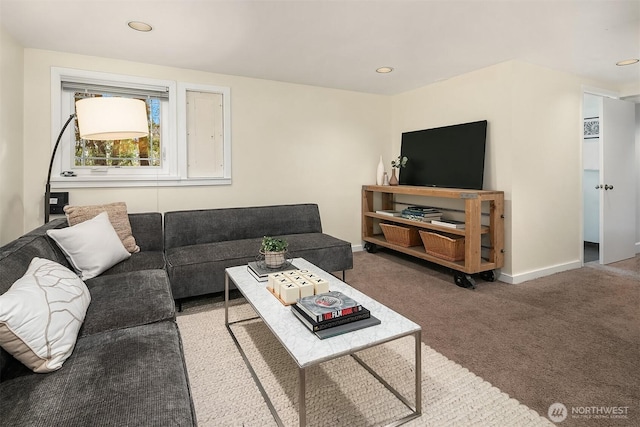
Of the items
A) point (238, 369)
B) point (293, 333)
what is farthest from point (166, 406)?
point (238, 369)

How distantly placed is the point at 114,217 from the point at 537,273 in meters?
4.11

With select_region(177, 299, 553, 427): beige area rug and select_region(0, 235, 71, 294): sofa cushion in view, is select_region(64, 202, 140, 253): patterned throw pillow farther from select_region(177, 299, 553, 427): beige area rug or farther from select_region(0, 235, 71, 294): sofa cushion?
select_region(177, 299, 553, 427): beige area rug

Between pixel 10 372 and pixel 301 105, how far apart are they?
3.68 metres

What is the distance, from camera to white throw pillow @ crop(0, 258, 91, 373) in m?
1.12

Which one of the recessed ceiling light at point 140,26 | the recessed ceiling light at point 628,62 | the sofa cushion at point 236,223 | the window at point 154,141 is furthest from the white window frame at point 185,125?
the recessed ceiling light at point 628,62

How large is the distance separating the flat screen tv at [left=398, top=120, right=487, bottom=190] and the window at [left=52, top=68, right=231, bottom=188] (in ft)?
7.54

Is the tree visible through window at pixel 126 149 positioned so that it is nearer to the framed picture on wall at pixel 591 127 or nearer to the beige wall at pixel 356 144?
the beige wall at pixel 356 144

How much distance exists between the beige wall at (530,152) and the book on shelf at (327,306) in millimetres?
2509

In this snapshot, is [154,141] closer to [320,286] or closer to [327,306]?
[320,286]

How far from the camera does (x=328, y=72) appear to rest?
3.73 metres

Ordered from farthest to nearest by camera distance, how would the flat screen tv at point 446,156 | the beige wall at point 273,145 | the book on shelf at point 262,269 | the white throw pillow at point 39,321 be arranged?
the flat screen tv at point 446,156
the beige wall at point 273,145
the book on shelf at point 262,269
the white throw pillow at point 39,321

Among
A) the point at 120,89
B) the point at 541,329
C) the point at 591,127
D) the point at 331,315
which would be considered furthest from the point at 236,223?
the point at 591,127

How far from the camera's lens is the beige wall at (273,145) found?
10.1 ft

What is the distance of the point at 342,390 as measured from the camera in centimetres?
172
